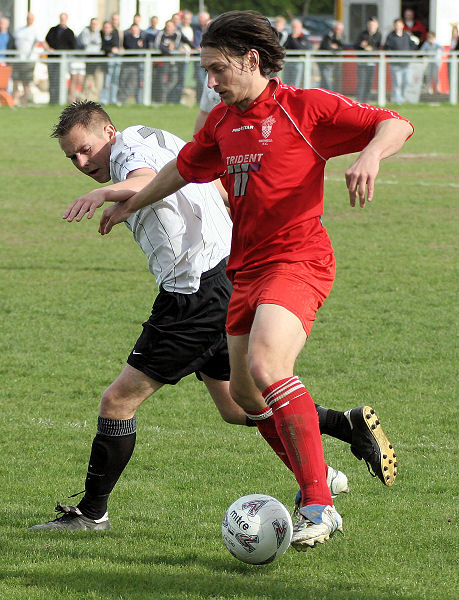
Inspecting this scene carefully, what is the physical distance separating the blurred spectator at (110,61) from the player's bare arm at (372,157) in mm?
24157

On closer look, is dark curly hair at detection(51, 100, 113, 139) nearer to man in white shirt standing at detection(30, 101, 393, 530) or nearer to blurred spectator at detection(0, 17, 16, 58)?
man in white shirt standing at detection(30, 101, 393, 530)

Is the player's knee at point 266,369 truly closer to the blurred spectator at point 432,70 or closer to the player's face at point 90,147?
the player's face at point 90,147

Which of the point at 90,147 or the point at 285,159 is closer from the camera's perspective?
the point at 285,159

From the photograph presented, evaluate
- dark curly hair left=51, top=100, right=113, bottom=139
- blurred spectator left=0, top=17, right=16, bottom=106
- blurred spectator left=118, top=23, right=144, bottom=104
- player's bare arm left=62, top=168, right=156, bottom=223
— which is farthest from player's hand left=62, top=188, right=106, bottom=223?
blurred spectator left=0, top=17, right=16, bottom=106

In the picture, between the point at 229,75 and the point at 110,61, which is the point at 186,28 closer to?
the point at 110,61

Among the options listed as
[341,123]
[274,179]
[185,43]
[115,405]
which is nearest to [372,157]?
[341,123]

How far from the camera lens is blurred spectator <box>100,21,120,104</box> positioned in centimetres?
2778

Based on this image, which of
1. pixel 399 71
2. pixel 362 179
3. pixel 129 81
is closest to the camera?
pixel 362 179

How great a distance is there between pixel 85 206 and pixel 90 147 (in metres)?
0.48

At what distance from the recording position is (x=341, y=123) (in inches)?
173

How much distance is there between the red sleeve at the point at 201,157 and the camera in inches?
185

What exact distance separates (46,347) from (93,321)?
874mm

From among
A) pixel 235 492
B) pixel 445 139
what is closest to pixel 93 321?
pixel 235 492

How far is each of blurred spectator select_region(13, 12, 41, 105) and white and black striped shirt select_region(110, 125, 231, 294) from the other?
23564mm
